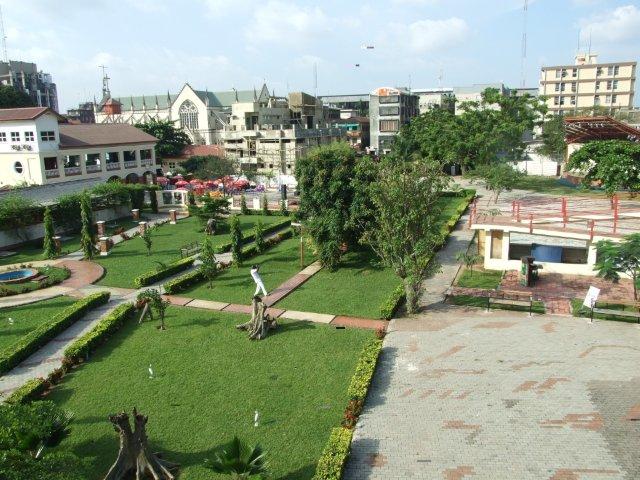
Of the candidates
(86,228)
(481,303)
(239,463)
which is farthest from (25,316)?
(481,303)

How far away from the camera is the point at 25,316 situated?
20.2m

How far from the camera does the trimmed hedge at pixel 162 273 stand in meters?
23.8

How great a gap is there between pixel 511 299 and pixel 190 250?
1752 centimetres

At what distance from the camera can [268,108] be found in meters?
78.7

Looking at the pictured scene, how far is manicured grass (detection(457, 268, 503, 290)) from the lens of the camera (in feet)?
75.5

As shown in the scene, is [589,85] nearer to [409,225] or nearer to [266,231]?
[266,231]

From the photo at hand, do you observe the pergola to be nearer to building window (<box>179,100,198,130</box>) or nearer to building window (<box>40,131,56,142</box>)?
building window (<box>40,131,56,142</box>)

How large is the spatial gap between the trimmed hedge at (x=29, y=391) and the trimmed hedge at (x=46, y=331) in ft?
6.01

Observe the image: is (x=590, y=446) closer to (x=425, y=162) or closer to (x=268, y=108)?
(x=425, y=162)

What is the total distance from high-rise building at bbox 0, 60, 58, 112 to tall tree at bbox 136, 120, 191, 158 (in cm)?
6602

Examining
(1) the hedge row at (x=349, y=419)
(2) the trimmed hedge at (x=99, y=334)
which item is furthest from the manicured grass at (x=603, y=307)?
(2) the trimmed hedge at (x=99, y=334)

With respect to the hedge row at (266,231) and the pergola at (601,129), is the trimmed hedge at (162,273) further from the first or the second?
the pergola at (601,129)

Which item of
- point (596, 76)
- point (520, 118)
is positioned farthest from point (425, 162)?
point (596, 76)

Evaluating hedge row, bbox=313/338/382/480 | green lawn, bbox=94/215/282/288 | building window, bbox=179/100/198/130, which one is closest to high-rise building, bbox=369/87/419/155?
building window, bbox=179/100/198/130
